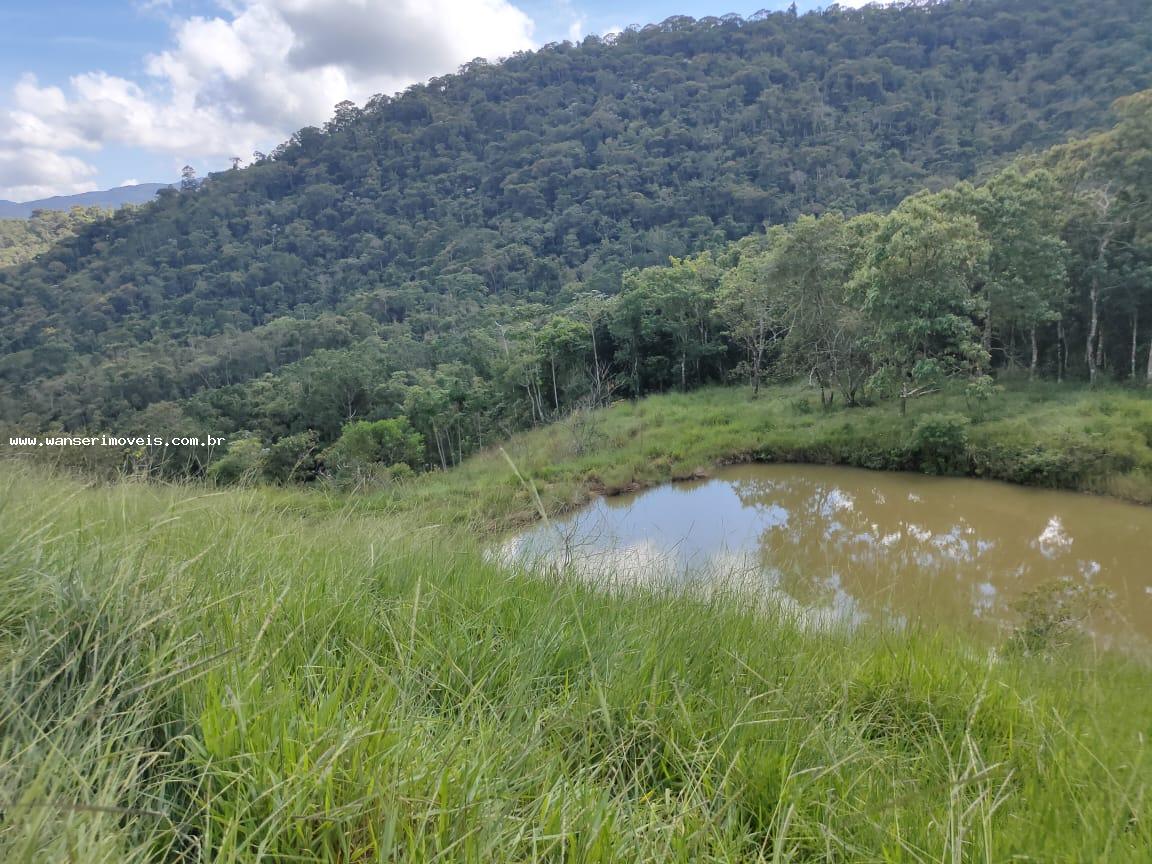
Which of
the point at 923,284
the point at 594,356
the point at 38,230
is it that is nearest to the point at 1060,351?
the point at 923,284

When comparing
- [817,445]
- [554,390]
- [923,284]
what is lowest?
[817,445]

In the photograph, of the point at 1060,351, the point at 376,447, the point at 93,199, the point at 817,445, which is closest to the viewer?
the point at 817,445

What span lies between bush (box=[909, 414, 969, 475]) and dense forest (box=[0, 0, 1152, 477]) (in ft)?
3.11

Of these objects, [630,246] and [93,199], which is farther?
[93,199]

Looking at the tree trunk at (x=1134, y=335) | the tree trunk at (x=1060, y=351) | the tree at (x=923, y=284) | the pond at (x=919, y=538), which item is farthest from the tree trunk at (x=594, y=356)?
the tree trunk at (x=1134, y=335)

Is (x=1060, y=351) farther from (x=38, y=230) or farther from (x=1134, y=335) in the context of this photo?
(x=38, y=230)

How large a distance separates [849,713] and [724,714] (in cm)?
48

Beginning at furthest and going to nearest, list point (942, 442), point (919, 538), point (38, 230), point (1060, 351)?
1. point (38, 230)
2. point (1060, 351)
3. point (942, 442)
4. point (919, 538)

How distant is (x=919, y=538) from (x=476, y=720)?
8127 millimetres

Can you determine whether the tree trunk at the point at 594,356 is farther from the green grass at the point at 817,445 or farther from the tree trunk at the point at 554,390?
the green grass at the point at 817,445

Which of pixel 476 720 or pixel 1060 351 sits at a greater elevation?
pixel 476 720

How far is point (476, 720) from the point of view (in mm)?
1149

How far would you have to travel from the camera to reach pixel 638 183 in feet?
152

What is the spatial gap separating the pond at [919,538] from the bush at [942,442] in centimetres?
32
